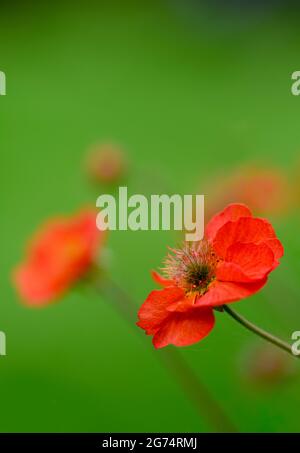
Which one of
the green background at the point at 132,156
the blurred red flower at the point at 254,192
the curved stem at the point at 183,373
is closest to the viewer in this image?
the curved stem at the point at 183,373

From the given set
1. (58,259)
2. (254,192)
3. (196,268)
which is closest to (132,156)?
(254,192)

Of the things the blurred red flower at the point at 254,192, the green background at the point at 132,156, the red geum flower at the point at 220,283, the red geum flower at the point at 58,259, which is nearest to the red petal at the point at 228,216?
the red geum flower at the point at 220,283

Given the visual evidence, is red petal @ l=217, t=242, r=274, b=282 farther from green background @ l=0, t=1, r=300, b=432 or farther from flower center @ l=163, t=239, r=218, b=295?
green background @ l=0, t=1, r=300, b=432

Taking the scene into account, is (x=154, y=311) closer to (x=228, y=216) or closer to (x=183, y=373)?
(x=228, y=216)

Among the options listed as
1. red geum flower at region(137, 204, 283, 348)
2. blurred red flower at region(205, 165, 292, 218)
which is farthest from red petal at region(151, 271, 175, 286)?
blurred red flower at region(205, 165, 292, 218)

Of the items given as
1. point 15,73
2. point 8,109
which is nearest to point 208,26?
point 15,73

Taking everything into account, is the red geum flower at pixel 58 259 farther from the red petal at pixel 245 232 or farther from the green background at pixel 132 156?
the red petal at pixel 245 232

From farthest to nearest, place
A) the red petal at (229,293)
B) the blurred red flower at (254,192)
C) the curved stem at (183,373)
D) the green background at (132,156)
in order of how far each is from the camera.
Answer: the green background at (132,156) → the blurred red flower at (254,192) → the curved stem at (183,373) → the red petal at (229,293)

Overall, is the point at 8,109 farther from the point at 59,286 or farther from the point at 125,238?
the point at 59,286
